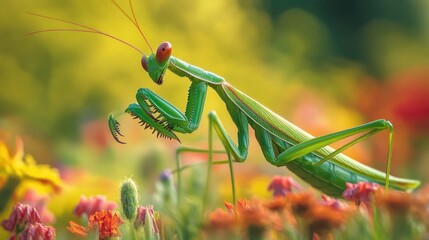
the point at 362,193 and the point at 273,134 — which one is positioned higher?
the point at 273,134

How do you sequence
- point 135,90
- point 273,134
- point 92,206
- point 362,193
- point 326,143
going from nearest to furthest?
1. point 362,193
2. point 92,206
3. point 326,143
4. point 273,134
5. point 135,90

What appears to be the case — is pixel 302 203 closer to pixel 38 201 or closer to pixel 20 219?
pixel 20 219

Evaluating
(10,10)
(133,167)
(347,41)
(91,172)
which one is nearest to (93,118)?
(10,10)

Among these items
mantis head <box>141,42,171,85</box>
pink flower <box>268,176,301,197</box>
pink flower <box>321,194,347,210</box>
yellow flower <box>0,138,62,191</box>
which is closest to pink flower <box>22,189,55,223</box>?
yellow flower <box>0,138,62,191</box>

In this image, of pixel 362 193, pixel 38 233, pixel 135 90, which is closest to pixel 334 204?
pixel 362 193

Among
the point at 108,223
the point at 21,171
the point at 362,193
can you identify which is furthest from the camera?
the point at 21,171

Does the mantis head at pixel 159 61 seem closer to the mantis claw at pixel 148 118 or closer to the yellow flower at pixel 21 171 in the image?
the mantis claw at pixel 148 118

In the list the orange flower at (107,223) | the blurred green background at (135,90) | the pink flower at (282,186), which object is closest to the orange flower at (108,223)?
the orange flower at (107,223)

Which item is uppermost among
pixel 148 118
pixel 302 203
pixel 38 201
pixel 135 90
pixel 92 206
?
pixel 135 90

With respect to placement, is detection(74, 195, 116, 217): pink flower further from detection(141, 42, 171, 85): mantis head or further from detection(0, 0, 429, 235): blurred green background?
detection(0, 0, 429, 235): blurred green background
